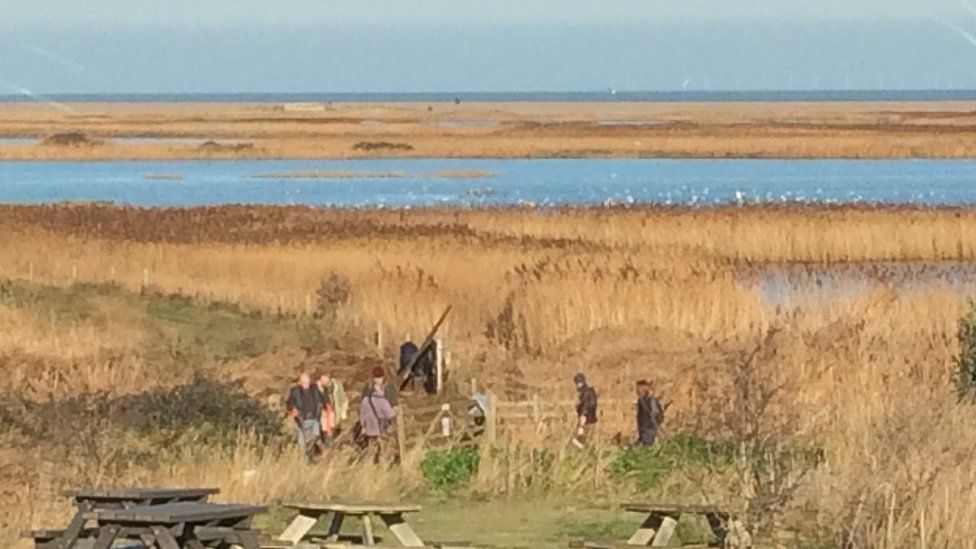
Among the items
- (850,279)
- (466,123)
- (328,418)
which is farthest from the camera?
(466,123)

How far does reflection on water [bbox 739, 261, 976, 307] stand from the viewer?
3244 centimetres

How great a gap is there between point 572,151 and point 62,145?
22693 mm

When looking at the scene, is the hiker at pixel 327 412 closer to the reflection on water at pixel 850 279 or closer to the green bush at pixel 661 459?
the green bush at pixel 661 459

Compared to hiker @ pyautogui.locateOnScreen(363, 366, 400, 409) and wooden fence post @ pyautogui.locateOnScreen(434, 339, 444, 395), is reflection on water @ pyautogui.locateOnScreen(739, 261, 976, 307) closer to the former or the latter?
wooden fence post @ pyautogui.locateOnScreen(434, 339, 444, 395)

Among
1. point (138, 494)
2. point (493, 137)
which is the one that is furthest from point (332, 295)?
point (493, 137)

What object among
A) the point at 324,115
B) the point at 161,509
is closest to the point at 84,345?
the point at 161,509

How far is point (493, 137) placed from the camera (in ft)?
365

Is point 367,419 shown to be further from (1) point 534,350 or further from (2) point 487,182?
(2) point 487,182

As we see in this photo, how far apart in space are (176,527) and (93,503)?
44.5 inches

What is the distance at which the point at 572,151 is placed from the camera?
317 ft

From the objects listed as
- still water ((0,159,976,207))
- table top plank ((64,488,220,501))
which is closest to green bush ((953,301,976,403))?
table top plank ((64,488,220,501))

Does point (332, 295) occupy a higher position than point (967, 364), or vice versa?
point (332, 295)

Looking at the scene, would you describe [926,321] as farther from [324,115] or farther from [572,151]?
[324,115]

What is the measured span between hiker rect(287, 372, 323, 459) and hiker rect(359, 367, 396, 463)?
39 centimetres
